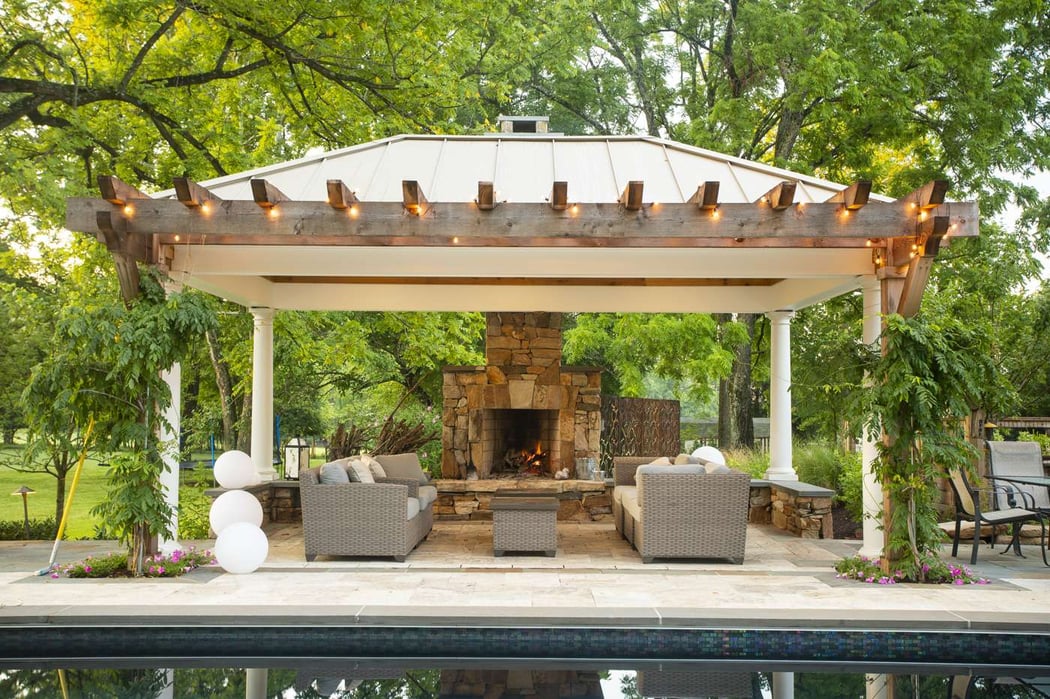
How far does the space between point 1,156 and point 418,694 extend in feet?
27.9

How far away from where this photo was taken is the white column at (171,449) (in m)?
6.68

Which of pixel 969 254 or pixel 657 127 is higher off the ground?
pixel 657 127

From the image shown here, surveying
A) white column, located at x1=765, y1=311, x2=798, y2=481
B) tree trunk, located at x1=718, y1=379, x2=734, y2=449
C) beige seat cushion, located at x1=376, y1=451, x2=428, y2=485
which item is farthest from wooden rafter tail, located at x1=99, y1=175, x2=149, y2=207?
tree trunk, located at x1=718, y1=379, x2=734, y2=449

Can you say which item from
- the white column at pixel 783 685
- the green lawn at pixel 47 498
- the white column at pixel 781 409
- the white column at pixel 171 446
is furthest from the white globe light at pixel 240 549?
the green lawn at pixel 47 498

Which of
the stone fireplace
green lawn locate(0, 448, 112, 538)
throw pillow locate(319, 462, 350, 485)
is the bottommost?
green lawn locate(0, 448, 112, 538)

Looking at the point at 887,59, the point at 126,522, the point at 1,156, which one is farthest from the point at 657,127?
the point at 126,522

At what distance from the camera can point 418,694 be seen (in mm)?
4348

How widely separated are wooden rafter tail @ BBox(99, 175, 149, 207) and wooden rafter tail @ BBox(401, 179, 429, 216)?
2060 mm

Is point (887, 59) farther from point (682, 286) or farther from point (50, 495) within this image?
point (50, 495)

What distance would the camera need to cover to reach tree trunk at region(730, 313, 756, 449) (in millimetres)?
15477

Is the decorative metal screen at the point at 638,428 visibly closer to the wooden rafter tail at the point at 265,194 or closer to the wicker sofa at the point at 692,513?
the wicker sofa at the point at 692,513

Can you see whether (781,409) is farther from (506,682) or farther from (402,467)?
(506,682)

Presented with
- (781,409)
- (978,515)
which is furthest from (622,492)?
(978,515)

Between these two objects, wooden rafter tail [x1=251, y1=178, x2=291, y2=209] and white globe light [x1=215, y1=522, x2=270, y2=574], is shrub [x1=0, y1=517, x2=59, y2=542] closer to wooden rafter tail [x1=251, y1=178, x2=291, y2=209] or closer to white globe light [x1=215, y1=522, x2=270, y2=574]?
white globe light [x1=215, y1=522, x2=270, y2=574]
